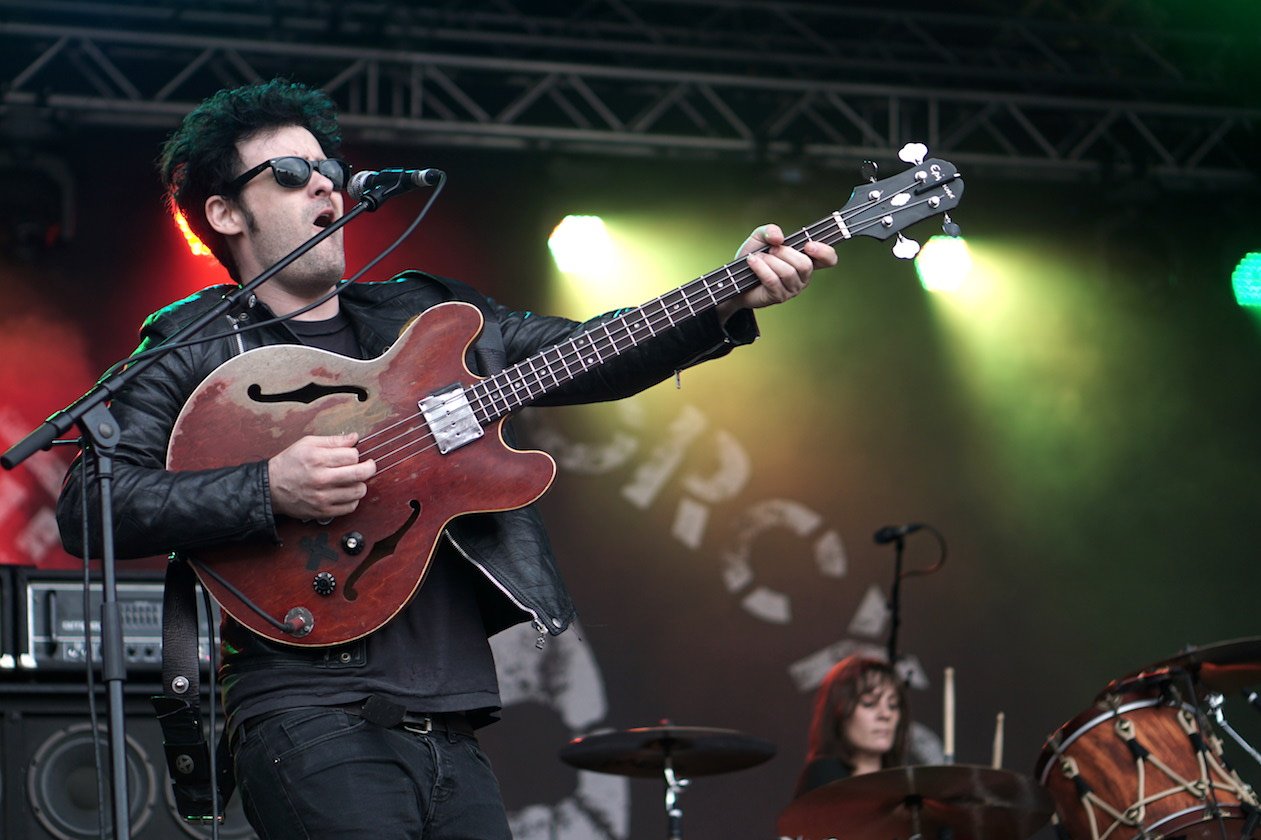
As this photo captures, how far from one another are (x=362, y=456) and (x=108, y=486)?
45cm

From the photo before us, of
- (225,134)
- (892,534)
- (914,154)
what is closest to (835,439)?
(892,534)

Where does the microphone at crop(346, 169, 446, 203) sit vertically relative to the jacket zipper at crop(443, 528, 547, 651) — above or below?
above

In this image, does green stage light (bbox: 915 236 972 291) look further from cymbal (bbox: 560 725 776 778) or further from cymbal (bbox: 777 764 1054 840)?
cymbal (bbox: 777 764 1054 840)

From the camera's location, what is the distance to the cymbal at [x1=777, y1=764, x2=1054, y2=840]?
492 cm

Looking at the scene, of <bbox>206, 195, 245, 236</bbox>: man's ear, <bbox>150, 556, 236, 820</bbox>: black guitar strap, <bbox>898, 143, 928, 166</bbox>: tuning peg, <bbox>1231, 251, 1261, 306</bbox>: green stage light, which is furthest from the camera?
<bbox>1231, 251, 1261, 306</bbox>: green stage light

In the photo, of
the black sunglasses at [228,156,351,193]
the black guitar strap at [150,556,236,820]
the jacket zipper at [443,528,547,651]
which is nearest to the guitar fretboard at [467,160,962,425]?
the jacket zipper at [443,528,547,651]

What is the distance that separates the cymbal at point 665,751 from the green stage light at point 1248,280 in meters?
4.53

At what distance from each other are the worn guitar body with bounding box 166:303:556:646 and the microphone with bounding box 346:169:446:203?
0.84ft

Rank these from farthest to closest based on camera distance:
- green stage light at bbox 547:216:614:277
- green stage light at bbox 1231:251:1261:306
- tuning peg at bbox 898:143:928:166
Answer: green stage light at bbox 1231:251:1261:306
green stage light at bbox 547:216:614:277
tuning peg at bbox 898:143:928:166

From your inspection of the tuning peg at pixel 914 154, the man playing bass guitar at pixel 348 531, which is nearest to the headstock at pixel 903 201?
the tuning peg at pixel 914 154

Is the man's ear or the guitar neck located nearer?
the guitar neck

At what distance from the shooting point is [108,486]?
97.7 inches

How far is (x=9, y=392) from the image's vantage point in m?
7.17

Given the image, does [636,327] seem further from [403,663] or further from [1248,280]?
[1248,280]
